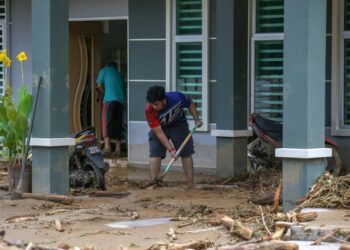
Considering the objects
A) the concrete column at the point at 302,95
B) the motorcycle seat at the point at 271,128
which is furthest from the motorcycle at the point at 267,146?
the concrete column at the point at 302,95

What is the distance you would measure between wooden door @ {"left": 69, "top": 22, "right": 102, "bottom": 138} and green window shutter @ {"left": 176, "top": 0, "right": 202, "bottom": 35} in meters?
2.80

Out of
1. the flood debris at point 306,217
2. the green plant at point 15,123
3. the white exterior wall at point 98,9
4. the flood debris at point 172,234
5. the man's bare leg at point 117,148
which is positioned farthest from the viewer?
the man's bare leg at point 117,148

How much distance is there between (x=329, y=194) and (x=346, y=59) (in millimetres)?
4562

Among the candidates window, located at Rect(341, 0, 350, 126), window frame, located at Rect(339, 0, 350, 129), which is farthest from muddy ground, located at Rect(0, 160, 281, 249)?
window, located at Rect(341, 0, 350, 126)

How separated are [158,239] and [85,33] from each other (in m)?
9.17

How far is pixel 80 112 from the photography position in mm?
15586

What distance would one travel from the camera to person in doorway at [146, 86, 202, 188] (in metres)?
10.4

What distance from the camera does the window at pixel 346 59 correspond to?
11.6 meters

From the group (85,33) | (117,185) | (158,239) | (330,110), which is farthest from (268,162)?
(85,33)

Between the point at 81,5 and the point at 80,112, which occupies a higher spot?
the point at 81,5

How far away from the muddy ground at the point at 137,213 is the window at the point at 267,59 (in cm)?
177

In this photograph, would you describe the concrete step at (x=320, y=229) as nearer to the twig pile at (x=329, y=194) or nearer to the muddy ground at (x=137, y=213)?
the muddy ground at (x=137, y=213)

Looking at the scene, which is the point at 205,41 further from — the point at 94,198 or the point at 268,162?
the point at 94,198

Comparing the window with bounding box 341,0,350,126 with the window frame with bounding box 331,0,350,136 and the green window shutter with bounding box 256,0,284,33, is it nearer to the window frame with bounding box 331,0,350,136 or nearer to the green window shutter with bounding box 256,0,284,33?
the window frame with bounding box 331,0,350,136
